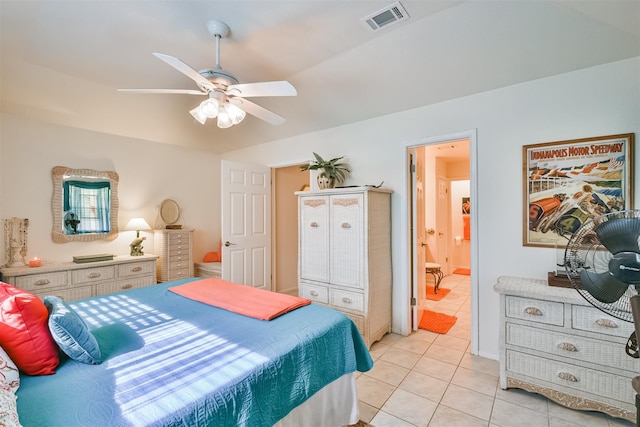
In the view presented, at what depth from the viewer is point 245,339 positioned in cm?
147

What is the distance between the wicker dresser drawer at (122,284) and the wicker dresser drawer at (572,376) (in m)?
3.98

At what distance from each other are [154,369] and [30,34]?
9.62ft

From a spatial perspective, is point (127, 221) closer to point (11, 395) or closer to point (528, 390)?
point (11, 395)

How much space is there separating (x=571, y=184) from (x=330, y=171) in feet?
7.26

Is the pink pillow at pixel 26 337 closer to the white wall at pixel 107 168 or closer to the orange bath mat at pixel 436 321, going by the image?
the white wall at pixel 107 168

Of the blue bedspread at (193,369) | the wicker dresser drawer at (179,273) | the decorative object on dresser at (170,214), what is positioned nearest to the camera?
the blue bedspread at (193,369)

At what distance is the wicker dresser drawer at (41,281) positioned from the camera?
113 inches

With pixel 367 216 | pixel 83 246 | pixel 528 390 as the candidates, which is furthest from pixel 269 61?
pixel 528 390

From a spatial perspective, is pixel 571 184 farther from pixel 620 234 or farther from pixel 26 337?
pixel 26 337

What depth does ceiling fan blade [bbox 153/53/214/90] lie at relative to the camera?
5.28 ft

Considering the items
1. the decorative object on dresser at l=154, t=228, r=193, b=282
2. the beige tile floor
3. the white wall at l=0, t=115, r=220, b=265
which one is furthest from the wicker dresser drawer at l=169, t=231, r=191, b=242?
the beige tile floor

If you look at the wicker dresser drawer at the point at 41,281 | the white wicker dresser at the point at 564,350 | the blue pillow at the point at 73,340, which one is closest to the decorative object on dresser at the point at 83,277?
the wicker dresser drawer at the point at 41,281

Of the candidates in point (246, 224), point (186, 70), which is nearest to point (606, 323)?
point (186, 70)

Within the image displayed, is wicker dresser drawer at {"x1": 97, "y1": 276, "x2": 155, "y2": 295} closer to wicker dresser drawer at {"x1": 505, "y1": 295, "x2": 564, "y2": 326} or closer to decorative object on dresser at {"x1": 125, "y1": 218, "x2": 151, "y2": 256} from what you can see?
decorative object on dresser at {"x1": 125, "y1": 218, "x2": 151, "y2": 256}
